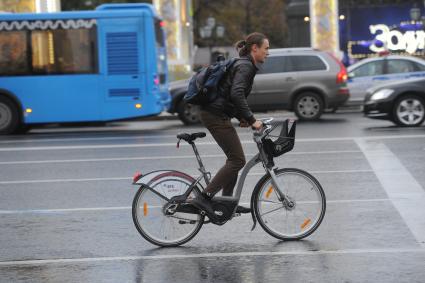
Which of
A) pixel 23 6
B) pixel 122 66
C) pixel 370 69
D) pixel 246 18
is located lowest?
pixel 370 69

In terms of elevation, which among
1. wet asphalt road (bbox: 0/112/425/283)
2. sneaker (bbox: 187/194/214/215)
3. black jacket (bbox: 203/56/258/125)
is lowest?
wet asphalt road (bbox: 0/112/425/283)

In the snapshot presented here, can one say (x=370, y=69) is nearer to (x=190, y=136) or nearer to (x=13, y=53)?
(x=13, y=53)

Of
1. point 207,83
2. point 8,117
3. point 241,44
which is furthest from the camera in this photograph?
point 8,117

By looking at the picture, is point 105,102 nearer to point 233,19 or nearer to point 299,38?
point 299,38

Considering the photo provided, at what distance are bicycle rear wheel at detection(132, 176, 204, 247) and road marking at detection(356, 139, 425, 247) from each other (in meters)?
1.85

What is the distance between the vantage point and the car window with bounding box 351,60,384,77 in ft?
79.9

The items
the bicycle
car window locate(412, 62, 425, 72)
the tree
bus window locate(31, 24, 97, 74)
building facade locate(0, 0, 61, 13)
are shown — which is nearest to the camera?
the bicycle

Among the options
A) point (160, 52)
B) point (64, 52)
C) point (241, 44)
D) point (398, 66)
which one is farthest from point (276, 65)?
point (241, 44)

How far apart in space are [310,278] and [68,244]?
244cm

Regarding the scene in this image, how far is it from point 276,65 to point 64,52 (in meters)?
4.87

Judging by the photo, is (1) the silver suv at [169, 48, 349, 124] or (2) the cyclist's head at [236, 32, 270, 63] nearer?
(2) the cyclist's head at [236, 32, 270, 63]

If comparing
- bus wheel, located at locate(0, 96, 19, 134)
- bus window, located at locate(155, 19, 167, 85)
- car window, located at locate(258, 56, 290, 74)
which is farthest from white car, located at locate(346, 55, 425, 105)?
bus wheel, located at locate(0, 96, 19, 134)

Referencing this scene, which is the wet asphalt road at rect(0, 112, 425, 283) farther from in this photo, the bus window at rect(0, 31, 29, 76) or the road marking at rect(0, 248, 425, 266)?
the bus window at rect(0, 31, 29, 76)

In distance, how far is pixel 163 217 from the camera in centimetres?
768
